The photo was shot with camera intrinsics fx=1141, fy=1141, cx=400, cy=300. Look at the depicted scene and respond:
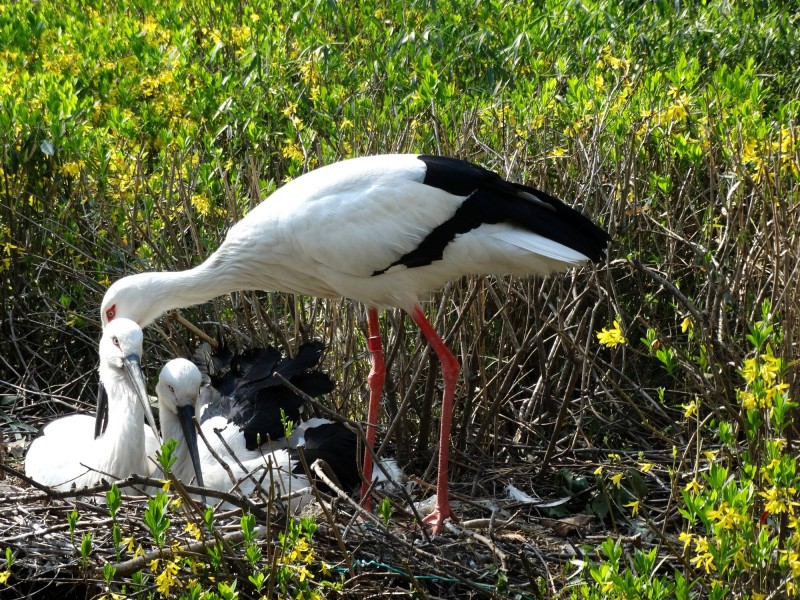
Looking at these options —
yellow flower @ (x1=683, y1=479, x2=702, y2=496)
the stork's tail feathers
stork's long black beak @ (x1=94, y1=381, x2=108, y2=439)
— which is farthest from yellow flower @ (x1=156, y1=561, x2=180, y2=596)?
the stork's tail feathers

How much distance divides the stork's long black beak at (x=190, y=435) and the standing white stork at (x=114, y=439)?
130mm

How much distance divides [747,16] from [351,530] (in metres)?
5.01

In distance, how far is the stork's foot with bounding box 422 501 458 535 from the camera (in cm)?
473

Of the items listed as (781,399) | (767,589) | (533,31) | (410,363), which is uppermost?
(533,31)

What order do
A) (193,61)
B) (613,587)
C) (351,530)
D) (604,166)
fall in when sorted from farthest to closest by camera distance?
Result: (193,61) < (604,166) < (351,530) < (613,587)

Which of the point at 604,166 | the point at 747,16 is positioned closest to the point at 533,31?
the point at 747,16

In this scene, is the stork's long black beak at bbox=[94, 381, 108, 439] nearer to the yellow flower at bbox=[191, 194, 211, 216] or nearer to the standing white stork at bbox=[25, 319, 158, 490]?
the standing white stork at bbox=[25, 319, 158, 490]

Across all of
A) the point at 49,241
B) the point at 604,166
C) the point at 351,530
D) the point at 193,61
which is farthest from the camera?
the point at 193,61

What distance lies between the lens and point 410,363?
5590 millimetres

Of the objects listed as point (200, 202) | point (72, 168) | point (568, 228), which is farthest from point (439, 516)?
point (72, 168)

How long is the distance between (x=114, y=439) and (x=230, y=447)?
52 centimetres

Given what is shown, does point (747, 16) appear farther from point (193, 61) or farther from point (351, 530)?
point (351, 530)

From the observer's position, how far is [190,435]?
4.73m

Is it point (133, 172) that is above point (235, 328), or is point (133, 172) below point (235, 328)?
above
